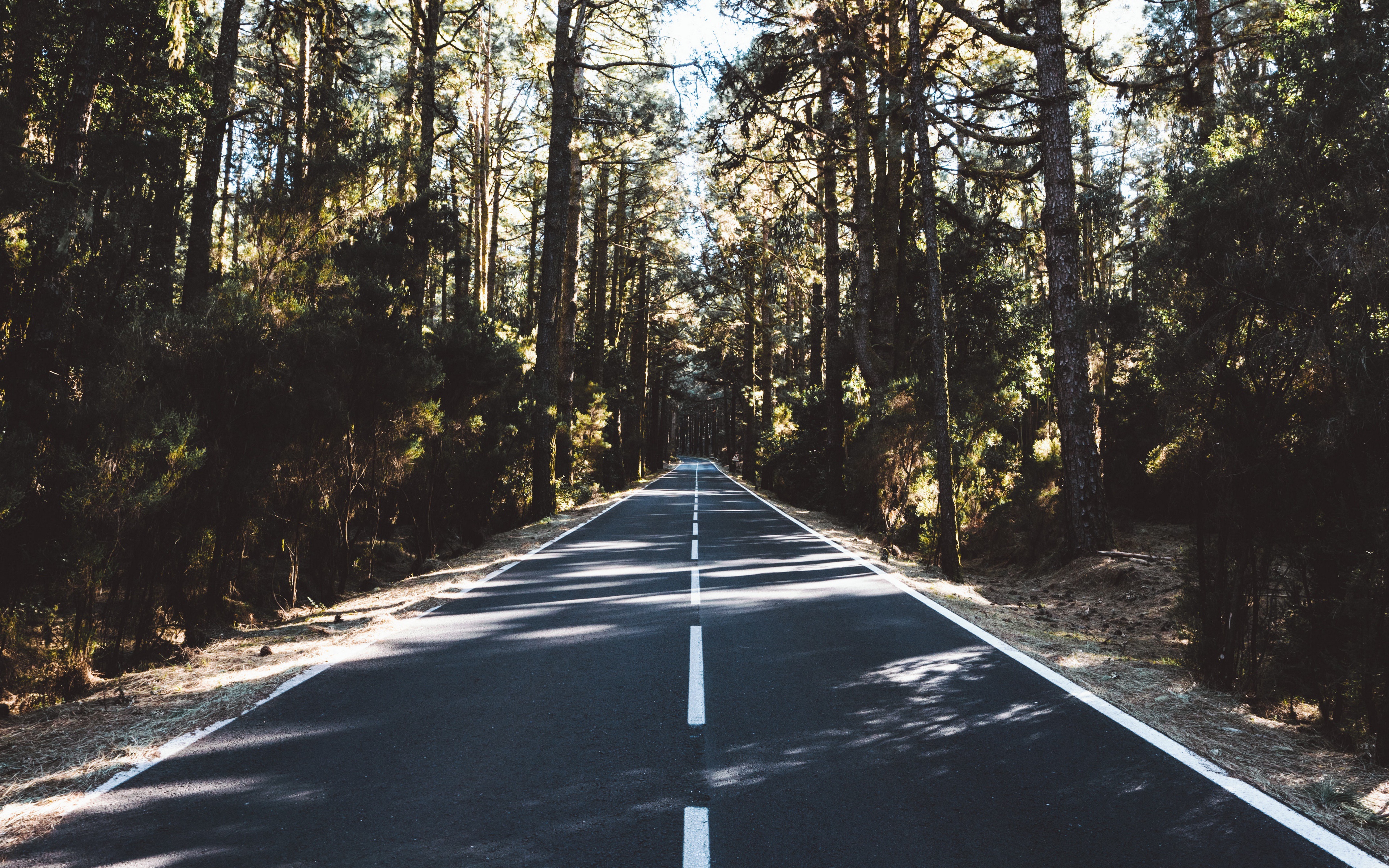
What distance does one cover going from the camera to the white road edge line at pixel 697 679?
5.09 meters

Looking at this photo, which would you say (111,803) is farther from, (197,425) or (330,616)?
(330,616)

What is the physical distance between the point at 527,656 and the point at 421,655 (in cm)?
100

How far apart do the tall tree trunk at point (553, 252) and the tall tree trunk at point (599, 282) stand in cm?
916

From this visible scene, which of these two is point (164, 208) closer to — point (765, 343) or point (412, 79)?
point (412, 79)

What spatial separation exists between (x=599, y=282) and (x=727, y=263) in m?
8.01

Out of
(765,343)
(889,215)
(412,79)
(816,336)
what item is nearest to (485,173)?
(412,79)

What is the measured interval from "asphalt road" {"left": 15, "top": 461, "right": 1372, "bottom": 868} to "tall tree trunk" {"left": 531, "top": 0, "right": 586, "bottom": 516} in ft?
38.8

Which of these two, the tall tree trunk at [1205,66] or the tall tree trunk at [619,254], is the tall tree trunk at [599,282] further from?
the tall tree trunk at [1205,66]

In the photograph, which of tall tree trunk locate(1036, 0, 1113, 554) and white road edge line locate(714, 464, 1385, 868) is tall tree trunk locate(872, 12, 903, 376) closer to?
tall tree trunk locate(1036, 0, 1113, 554)

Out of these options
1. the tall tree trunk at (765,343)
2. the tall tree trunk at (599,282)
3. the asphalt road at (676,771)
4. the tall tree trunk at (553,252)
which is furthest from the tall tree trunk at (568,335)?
the asphalt road at (676,771)

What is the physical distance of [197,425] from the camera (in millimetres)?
6793

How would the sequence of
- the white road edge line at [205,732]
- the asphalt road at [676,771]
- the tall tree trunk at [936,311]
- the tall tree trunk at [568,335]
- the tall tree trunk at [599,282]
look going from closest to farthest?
1. the asphalt road at [676,771]
2. the white road edge line at [205,732]
3. the tall tree trunk at [936,311]
4. the tall tree trunk at [568,335]
5. the tall tree trunk at [599,282]

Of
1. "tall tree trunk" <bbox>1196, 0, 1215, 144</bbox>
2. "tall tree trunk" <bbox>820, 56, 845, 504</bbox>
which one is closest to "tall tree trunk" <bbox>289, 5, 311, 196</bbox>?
"tall tree trunk" <bbox>820, 56, 845, 504</bbox>

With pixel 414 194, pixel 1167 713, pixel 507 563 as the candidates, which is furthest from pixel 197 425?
pixel 1167 713
